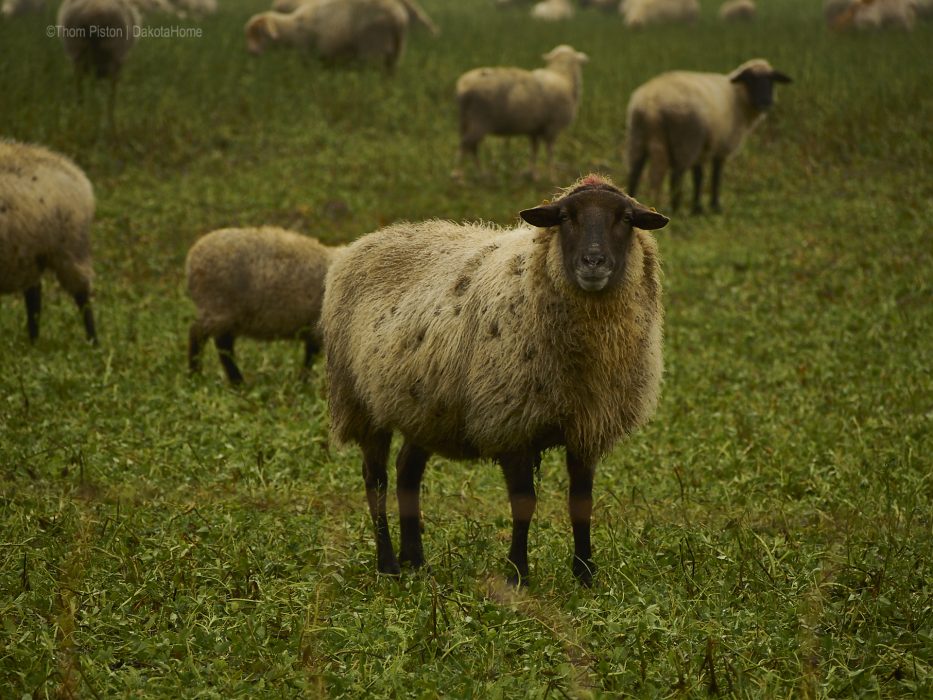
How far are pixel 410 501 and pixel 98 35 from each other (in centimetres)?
1254

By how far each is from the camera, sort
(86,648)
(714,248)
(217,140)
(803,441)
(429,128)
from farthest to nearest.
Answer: (429,128) < (217,140) < (714,248) < (803,441) < (86,648)

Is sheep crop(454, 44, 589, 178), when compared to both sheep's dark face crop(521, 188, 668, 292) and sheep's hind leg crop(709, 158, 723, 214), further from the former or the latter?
sheep's dark face crop(521, 188, 668, 292)

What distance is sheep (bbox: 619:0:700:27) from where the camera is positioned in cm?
2756

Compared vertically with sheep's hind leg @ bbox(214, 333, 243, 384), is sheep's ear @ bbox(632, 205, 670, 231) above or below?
above

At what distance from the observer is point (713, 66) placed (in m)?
19.6

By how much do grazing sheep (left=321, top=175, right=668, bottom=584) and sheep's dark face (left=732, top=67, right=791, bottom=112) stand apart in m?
10.2

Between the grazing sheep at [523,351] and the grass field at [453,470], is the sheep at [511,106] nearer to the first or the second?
the grass field at [453,470]

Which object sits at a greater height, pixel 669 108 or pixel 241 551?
pixel 669 108

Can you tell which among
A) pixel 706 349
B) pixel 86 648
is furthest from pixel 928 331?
pixel 86 648

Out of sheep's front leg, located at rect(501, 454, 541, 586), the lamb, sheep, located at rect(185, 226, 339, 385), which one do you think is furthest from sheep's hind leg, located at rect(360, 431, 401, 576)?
the lamb

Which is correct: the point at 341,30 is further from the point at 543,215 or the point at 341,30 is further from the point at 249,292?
the point at 543,215

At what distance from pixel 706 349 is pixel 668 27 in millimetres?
18167

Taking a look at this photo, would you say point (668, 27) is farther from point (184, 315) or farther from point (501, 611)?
point (501, 611)

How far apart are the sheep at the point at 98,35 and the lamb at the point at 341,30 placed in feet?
11.4
